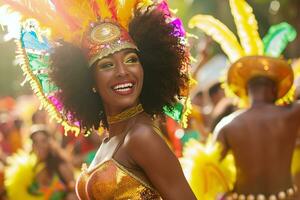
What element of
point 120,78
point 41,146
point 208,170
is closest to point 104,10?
point 120,78

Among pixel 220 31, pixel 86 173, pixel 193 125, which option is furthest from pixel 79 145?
pixel 86 173

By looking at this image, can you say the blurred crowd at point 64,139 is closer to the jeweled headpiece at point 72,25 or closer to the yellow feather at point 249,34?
→ the yellow feather at point 249,34

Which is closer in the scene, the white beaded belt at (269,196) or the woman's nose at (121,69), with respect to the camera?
the woman's nose at (121,69)

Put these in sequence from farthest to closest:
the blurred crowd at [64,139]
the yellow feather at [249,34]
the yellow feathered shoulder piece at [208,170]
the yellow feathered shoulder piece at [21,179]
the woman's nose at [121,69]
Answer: the yellow feathered shoulder piece at [21,179] → the blurred crowd at [64,139] → the yellow feather at [249,34] → the yellow feathered shoulder piece at [208,170] → the woman's nose at [121,69]

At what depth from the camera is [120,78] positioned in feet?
12.6

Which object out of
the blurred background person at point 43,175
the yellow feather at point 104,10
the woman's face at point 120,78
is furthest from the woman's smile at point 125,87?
the blurred background person at point 43,175

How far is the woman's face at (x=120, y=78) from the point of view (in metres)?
3.84

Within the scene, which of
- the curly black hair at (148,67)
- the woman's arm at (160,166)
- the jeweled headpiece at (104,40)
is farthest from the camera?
the curly black hair at (148,67)

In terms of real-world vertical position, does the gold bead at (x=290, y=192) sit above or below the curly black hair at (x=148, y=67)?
below

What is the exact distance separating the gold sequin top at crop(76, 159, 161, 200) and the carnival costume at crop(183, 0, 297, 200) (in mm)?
2304

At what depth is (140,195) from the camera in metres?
3.67

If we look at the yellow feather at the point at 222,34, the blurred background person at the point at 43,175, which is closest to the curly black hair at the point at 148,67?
the yellow feather at the point at 222,34

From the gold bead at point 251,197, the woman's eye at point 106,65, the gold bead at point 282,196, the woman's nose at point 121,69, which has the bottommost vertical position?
the gold bead at point 282,196

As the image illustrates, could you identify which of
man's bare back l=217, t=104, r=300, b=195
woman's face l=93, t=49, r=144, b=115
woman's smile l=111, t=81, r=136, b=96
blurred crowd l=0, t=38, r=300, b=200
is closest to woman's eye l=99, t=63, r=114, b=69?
woman's face l=93, t=49, r=144, b=115
